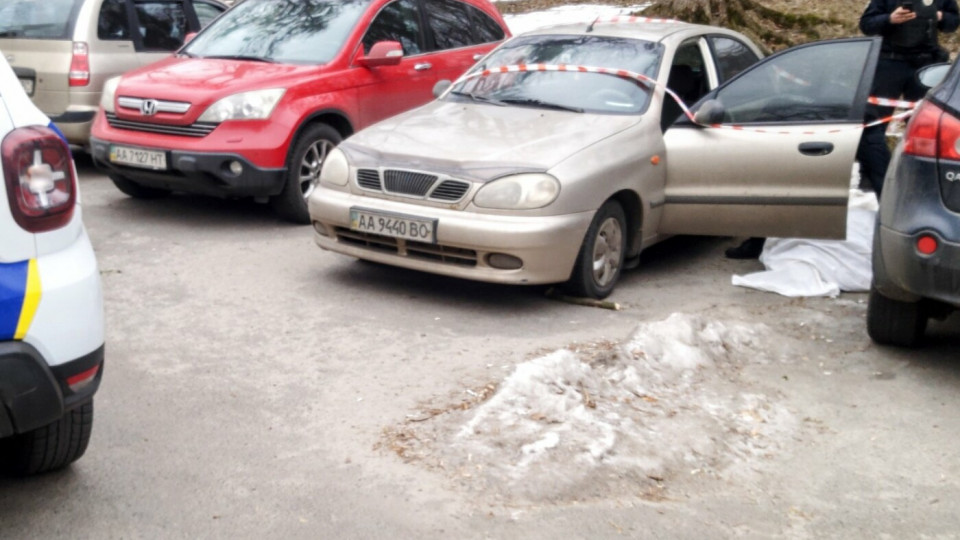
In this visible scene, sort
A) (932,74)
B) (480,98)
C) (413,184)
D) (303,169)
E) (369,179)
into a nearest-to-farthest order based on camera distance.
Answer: (932,74) < (413,184) < (369,179) < (480,98) < (303,169)

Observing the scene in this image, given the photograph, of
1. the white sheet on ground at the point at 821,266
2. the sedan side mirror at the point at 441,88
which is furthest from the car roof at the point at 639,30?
the white sheet on ground at the point at 821,266

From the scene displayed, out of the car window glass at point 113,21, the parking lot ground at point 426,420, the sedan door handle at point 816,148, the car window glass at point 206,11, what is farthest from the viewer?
the car window glass at point 206,11

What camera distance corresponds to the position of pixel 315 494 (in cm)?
419

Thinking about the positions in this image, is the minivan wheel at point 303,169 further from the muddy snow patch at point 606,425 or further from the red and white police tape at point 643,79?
the muddy snow patch at point 606,425

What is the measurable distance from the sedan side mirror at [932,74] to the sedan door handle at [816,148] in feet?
2.40

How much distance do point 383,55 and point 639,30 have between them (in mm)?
2064

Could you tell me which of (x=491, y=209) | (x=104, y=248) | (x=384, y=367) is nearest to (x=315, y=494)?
(x=384, y=367)

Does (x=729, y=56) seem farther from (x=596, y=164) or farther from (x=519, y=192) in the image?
(x=519, y=192)

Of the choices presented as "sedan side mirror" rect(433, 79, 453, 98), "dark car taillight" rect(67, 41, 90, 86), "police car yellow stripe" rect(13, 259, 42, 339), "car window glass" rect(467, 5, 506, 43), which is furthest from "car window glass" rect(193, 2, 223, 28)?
"police car yellow stripe" rect(13, 259, 42, 339)

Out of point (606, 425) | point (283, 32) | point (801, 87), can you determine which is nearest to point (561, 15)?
point (283, 32)

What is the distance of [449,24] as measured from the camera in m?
10.1

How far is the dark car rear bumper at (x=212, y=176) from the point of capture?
26.4 feet

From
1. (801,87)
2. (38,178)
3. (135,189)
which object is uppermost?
(38,178)

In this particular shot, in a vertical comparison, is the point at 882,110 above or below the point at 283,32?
below
